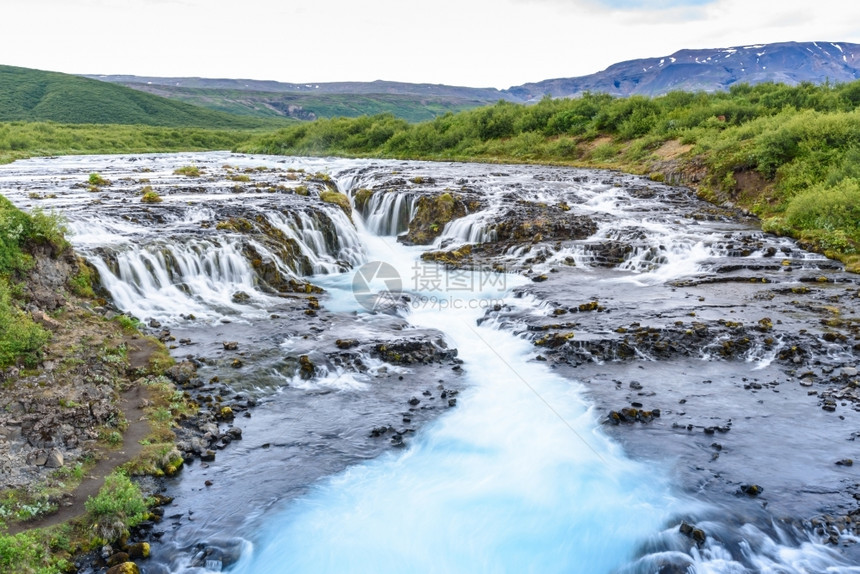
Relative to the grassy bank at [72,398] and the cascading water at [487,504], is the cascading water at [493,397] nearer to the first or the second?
the cascading water at [487,504]

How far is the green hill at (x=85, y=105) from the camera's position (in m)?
105

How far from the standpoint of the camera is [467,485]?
782 cm

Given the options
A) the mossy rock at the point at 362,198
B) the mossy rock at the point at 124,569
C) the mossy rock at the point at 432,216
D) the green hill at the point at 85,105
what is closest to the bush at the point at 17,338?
the mossy rock at the point at 124,569

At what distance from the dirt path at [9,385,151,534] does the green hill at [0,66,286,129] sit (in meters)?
111

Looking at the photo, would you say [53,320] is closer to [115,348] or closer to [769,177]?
[115,348]

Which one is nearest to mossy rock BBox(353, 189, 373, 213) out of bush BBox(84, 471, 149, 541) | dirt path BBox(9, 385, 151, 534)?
dirt path BBox(9, 385, 151, 534)

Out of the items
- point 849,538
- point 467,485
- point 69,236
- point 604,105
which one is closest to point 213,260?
point 69,236

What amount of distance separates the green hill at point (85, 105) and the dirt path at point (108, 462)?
111 metres

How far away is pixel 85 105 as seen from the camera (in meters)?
113

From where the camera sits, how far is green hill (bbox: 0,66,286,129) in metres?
105

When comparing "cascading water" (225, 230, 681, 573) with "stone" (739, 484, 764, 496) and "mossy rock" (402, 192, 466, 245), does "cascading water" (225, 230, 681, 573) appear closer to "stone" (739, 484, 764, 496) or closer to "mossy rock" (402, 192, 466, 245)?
"stone" (739, 484, 764, 496)

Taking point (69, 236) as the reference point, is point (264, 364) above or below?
below

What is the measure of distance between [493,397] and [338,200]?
15.5 metres

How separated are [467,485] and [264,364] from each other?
184 inches
